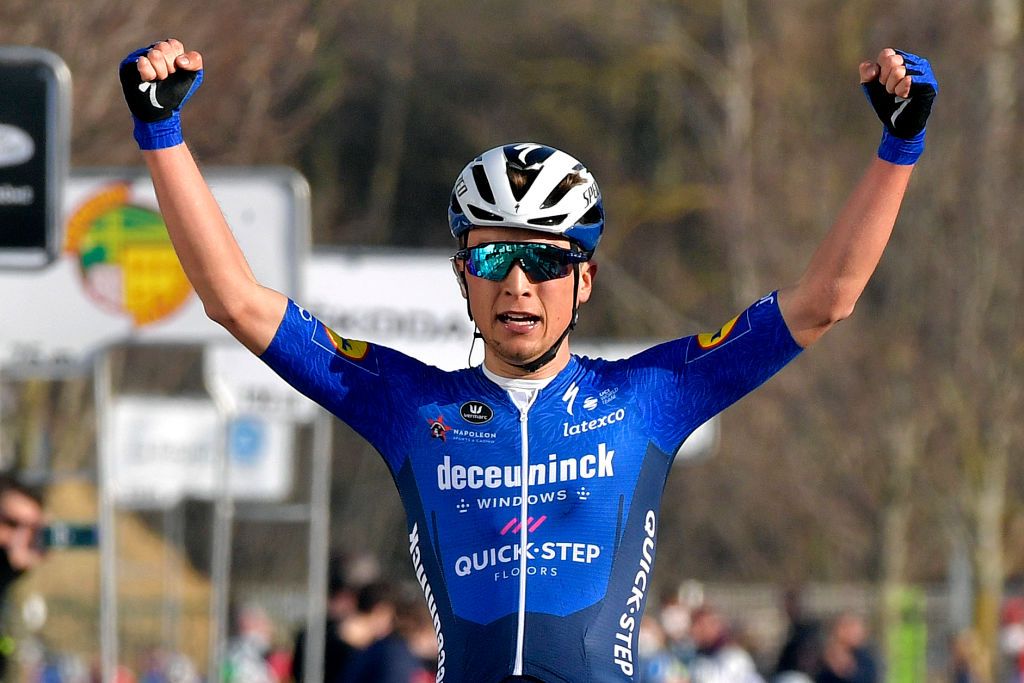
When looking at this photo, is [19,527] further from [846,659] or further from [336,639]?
[846,659]

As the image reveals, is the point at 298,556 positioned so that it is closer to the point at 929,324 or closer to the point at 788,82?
the point at 788,82

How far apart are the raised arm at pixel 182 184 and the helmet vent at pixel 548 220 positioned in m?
0.66

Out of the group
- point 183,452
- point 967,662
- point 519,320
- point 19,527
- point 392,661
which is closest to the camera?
point 519,320

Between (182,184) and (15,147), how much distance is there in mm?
3396

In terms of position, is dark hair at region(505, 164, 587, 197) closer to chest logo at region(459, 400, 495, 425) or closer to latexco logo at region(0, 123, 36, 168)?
chest logo at region(459, 400, 495, 425)

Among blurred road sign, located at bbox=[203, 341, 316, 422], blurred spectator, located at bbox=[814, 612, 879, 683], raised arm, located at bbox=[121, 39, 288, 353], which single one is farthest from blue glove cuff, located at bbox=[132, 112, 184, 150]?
blurred spectator, located at bbox=[814, 612, 879, 683]

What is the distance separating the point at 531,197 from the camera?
16.1ft

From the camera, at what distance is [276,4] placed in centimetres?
1500

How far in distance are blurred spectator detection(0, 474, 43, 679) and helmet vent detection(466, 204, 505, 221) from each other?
167 inches

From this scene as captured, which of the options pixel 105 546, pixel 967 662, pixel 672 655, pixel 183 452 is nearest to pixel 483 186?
pixel 105 546

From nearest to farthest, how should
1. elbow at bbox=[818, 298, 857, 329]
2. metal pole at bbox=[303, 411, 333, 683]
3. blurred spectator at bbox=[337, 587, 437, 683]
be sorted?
elbow at bbox=[818, 298, 857, 329] < blurred spectator at bbox=[337, 587, 437, 683] < metal pole at bbox=[303, 411, 333, 683]

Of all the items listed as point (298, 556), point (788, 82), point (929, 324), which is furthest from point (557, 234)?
point (298, 556)

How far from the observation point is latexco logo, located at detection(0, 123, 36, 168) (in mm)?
7910

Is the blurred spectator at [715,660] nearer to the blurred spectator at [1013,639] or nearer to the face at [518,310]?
the blurred spectator at [1013,639]
